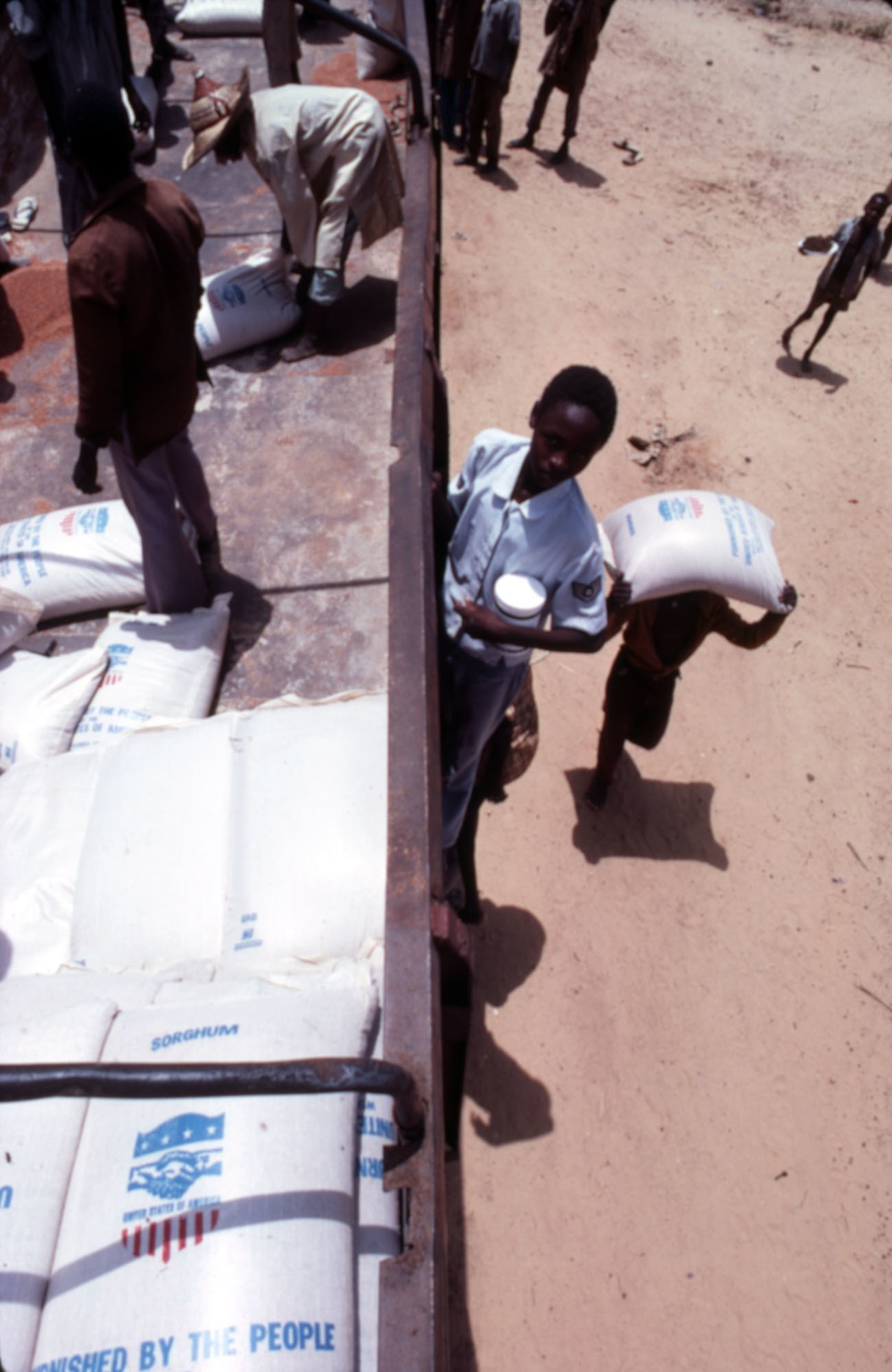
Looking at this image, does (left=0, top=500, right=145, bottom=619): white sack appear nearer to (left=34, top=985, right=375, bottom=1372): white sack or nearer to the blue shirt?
the blue shirt

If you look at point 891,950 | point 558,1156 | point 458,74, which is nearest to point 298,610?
point 558,1156

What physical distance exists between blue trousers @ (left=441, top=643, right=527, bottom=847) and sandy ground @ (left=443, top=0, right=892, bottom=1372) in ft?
3.43

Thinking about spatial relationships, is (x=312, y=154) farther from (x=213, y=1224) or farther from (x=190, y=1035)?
(x=213, y=1224)

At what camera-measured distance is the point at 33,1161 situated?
1447 millimetres

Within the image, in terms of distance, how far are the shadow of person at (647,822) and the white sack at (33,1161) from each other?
2.52 m

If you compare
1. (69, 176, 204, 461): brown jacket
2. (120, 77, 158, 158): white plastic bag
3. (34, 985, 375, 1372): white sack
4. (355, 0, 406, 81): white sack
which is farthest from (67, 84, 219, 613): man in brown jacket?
(355, 0, 406, 81): white sack

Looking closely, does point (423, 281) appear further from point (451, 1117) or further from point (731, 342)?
point (731, 342)

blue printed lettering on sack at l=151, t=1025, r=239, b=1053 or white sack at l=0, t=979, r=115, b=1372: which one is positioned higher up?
blue printed lettering on sack at l=151, t=1025, r=239, b=1053

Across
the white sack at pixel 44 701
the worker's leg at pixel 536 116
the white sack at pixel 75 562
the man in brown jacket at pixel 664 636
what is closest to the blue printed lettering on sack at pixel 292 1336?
the white sack at pixel 44 701

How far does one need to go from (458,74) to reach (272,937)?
8306mm

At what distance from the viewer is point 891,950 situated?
349cm

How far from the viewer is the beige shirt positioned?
380 centimetres

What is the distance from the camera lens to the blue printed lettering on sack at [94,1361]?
1.22 m

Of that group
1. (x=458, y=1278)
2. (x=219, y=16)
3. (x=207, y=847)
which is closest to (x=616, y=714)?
(x=207, y=847)
